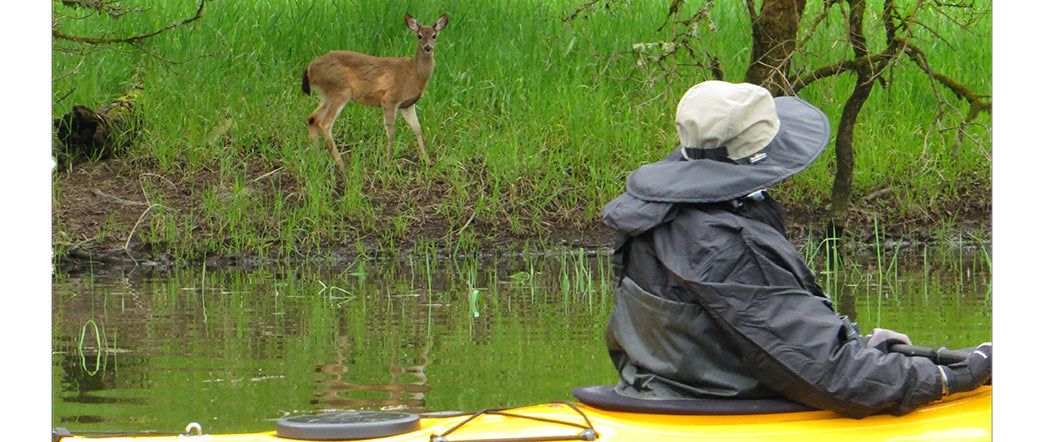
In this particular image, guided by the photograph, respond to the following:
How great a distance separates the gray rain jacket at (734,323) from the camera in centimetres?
320

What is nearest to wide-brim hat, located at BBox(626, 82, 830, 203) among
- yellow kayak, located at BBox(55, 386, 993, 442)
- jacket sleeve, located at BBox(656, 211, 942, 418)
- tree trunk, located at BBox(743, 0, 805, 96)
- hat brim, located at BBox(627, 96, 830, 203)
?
hat brim, located at BBox(627, 96, 830, 203)

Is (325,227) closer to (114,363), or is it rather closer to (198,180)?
(198,180)

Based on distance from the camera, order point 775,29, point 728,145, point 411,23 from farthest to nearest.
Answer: point 411,23, point 775,29, point 728,145

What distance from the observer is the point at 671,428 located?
3432 mm

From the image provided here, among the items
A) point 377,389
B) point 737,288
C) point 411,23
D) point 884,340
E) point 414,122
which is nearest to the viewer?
point 737,288

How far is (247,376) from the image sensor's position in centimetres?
579

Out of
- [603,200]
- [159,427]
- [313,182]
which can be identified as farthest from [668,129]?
[159,427]

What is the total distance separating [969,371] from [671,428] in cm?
78

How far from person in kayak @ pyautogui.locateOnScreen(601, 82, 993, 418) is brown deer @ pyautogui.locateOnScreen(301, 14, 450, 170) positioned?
8.83 m

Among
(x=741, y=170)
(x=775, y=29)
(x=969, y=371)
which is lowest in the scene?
(x=969, y=371)

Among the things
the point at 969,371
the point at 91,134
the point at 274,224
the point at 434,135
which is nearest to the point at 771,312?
the point at 969,371

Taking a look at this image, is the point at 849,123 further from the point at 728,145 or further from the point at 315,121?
the point at 728,145

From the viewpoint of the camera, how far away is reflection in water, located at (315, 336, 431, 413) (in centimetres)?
518

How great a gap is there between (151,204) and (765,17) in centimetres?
532
